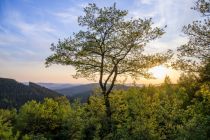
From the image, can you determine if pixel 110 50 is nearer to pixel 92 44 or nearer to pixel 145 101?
pixel 92 44

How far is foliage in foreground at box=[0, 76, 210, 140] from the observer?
2027 cm

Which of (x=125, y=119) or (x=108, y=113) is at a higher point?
(x=108, y=113)

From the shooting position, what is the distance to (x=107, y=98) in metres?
31.7

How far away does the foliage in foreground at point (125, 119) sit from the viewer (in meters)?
20.3

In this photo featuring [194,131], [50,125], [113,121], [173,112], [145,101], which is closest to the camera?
[194,131]

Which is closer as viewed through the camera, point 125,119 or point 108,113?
point 125,119

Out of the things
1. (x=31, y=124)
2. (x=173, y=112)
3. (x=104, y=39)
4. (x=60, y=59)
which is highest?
(x=104, y=39)

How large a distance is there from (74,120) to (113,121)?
368 cm

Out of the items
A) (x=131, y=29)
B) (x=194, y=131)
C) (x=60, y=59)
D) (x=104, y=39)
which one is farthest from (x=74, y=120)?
(x=194, y=131)

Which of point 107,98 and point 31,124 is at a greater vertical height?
point 107,98

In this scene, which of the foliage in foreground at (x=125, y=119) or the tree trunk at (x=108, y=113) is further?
the tree trunk at (x=108, y=113)

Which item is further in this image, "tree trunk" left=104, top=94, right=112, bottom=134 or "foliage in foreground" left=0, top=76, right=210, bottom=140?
"tree trunk" left=104, top=94, right=112, bottom=134

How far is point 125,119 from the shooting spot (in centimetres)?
2608

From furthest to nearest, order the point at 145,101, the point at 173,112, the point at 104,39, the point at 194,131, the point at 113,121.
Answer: the point at 104,39, the point at 113,121, the point at 145,101, the point at 173,112, the point at 194,131
